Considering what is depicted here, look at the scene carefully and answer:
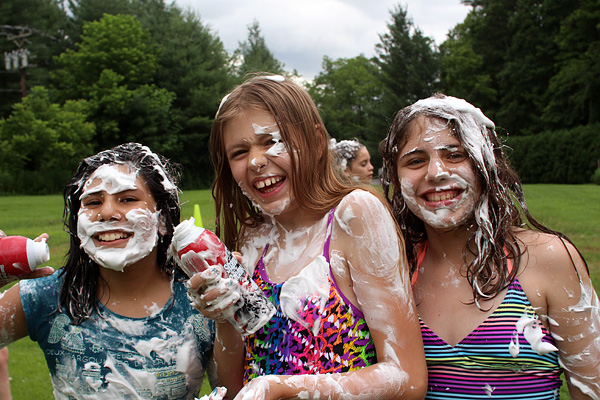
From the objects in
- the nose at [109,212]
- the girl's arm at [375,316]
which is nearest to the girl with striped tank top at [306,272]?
the girl's arm at [375,316]

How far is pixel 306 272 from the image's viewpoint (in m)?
1.99

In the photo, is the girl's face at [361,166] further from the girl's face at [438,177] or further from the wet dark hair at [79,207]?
the girl's face at [438,177]

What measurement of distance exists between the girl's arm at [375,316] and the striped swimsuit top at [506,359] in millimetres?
177

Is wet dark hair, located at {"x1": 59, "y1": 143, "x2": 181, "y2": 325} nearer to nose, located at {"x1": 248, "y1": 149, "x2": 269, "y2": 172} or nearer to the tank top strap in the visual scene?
nose, located at {"x1": 248, "y1": 149, "x2": 269, "y2": 172}

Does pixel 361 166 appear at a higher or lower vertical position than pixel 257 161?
lower

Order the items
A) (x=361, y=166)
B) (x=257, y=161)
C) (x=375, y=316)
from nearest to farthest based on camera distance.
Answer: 1. (x=375, y=316)
2. (x=257, y=161)
3. (x=361, y=166)

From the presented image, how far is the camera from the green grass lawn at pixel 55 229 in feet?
14.4

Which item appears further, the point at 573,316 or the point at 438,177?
the point at 438,177

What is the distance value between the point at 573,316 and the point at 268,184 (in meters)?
1.26

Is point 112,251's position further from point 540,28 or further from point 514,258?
point 540,28

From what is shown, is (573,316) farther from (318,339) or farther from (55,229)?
(55,229)

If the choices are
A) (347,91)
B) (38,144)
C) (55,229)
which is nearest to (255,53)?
(347,91)

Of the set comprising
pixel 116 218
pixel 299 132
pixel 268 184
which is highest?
pixel 299 132

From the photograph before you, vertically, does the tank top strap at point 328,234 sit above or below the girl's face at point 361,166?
above
